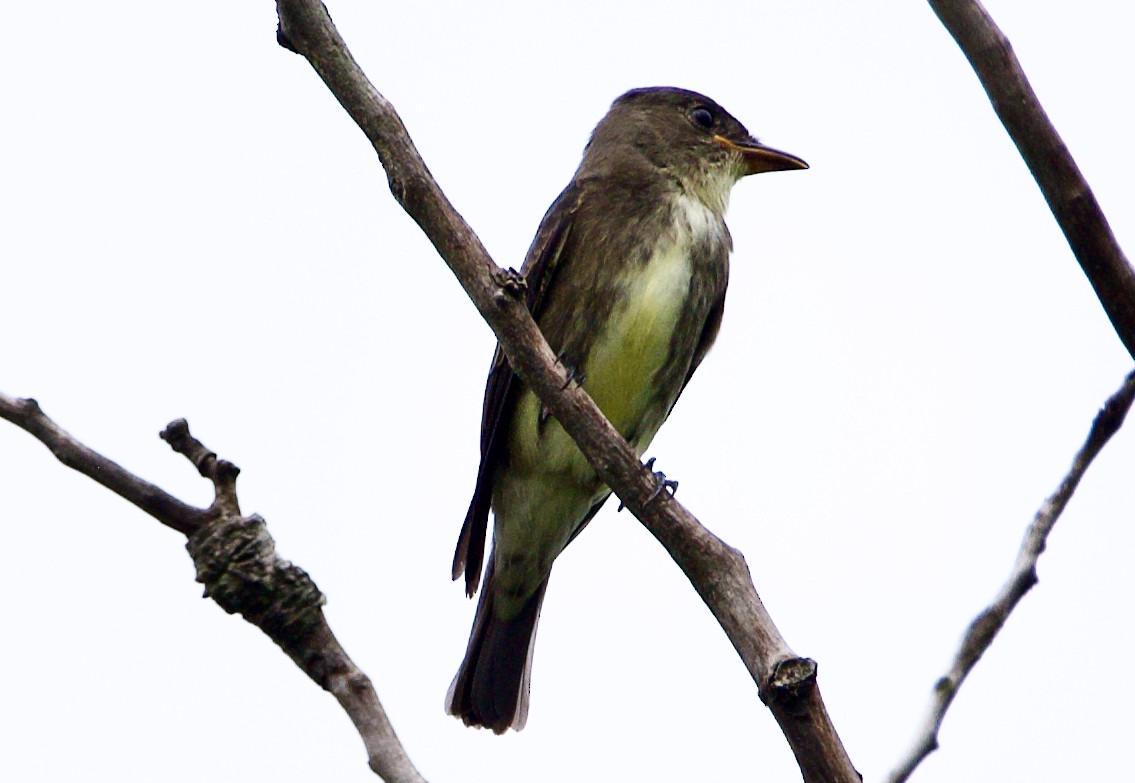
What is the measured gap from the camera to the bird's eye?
23.4 feet

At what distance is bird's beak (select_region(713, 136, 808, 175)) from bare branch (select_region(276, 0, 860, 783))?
371 cm

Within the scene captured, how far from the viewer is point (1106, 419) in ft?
7.39

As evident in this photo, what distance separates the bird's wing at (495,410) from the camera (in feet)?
19.7

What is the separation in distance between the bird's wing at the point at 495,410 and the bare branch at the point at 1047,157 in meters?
3.77

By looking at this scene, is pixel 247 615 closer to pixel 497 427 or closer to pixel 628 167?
pixel 497 427

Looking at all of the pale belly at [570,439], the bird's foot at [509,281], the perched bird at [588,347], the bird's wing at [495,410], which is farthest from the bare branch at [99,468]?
the bird's wing at [495,410]

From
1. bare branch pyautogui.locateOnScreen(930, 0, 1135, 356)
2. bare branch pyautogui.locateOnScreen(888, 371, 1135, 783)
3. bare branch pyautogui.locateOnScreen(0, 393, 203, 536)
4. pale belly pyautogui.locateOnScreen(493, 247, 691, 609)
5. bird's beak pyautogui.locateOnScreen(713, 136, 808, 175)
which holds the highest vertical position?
bird's beak pyautogui.locateOnScreen(713, 136, 808, 175)

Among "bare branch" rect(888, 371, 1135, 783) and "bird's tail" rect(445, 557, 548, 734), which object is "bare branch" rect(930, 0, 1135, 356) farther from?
"bird's tail" rect(445, 557, 548, 734)

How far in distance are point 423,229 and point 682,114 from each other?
414 cm

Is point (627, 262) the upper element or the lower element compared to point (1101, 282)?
upper

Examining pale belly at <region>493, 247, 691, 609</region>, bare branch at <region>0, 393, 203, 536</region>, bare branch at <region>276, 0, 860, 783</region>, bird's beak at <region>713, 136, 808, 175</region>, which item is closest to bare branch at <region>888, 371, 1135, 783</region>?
bare branch at <region>276, 0, 860, 783</region>

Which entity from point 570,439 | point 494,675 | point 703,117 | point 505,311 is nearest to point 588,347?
point 570,439

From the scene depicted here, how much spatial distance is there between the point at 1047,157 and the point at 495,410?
3947 mm

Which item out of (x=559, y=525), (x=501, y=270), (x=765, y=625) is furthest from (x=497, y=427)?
(x=765, y=625)
